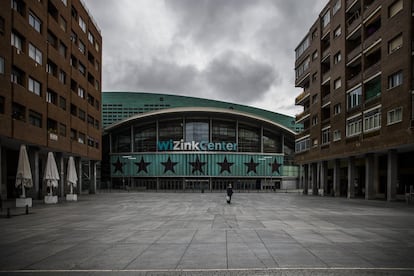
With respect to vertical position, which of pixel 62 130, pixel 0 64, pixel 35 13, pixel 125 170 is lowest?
pixel 125 170

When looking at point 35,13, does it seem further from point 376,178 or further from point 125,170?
point 125,170

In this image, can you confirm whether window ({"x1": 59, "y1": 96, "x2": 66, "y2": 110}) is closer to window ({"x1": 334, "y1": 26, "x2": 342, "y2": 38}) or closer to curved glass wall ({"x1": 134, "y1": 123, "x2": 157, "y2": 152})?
window ({"x1": 334, "y1": 26, "x2": 342, "y2": 38})

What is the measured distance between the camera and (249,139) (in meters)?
97.0

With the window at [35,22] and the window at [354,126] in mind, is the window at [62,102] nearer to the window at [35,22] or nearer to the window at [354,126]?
the window at [35,22]

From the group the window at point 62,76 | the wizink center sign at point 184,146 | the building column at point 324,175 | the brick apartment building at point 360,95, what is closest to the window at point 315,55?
the brick apartment building at point 360,95

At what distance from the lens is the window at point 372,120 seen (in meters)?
39.6

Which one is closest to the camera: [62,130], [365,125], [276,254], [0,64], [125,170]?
[276,254]

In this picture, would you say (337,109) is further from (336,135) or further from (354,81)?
(354,81)

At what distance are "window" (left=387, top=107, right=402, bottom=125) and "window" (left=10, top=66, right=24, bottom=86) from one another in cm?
3400

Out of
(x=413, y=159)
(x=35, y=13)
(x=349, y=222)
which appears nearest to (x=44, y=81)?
(x=35, y=13)

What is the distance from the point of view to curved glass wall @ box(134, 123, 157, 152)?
95.2 m

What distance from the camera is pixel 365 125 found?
140ft

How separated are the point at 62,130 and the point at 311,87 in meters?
37.7

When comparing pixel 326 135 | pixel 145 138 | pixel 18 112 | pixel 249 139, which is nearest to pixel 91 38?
pixel 18 112
